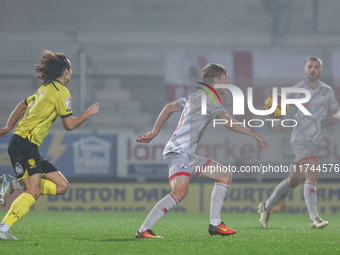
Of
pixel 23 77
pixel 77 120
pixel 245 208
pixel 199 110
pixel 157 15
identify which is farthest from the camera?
pixel 157 15

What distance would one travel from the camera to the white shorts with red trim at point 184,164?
5.00m

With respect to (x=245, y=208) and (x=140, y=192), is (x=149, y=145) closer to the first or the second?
(x=140, y=192)

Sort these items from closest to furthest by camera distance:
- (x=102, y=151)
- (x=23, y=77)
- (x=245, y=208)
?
(x=245, y=208) → (x=102, y=151) → (x=23, y=77)

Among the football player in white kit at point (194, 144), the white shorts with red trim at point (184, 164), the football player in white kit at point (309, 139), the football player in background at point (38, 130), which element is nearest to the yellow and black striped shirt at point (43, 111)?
the football player in background at point (38, 130)

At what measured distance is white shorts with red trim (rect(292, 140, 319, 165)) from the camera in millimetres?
7016

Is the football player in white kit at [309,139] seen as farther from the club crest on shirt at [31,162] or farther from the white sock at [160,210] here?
the club crest on shirt at [31,162]

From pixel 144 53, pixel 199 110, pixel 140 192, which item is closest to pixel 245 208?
pixel 140 192

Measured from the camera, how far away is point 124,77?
17844 millimetres

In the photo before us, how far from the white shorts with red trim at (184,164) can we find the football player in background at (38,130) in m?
0.84

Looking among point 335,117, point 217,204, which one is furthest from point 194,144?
point 335,117

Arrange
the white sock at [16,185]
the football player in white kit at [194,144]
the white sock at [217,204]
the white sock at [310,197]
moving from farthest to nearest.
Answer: the white sock at [310,197]
the white sock at [16,185]
the white sock at [217,204]
the football player in white kit at [194,144]

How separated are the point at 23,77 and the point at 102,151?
6.36 m

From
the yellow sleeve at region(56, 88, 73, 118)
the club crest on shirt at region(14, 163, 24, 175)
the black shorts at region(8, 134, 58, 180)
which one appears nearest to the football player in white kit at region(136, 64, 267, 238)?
the yellow sleeve at region(56, 88, 73, 118)

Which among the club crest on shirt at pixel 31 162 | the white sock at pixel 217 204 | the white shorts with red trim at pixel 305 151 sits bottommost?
the white sock at pixel 217 204
